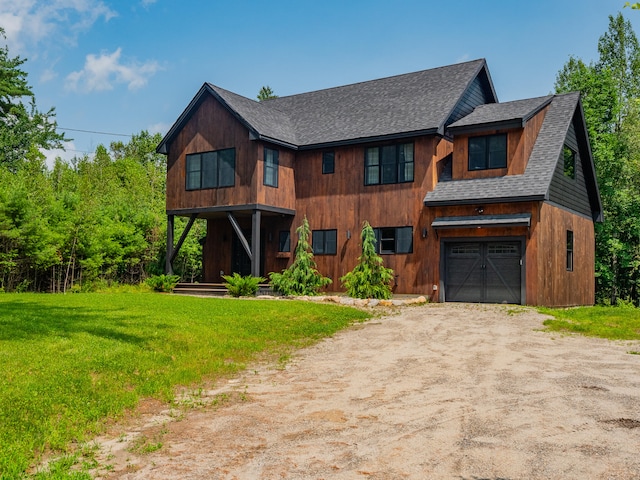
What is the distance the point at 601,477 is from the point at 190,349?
24.2ft

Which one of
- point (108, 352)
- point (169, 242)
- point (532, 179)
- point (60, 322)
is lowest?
point (108, 352)

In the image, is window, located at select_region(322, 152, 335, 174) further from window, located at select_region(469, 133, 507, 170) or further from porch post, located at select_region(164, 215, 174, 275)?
porch post, located at select_region(164, 215, 174, 275)

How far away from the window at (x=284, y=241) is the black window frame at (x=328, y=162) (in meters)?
3.06

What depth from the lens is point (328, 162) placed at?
2459 cm

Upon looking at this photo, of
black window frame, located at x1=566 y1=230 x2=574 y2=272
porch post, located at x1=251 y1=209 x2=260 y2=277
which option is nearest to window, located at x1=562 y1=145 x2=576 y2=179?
black window frame, located at x1=566 y1=230 x2=574 y2=272

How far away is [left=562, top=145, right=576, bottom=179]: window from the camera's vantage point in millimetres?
23094

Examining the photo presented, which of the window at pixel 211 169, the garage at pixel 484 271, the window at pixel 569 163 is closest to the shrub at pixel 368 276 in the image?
the garage at pixel 484 271

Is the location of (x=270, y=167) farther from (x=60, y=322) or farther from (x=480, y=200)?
(x=60, y=322)

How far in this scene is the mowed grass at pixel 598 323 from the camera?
13859 mm

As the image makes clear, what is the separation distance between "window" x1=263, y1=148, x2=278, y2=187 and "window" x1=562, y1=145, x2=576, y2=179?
11.1 metres

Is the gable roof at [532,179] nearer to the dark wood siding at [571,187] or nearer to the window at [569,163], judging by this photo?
the dark wood siding at [571,187]

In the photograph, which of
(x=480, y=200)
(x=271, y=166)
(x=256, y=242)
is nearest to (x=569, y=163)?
(x=480, y=200)

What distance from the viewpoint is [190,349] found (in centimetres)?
1064

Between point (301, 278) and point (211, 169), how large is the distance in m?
6.24
